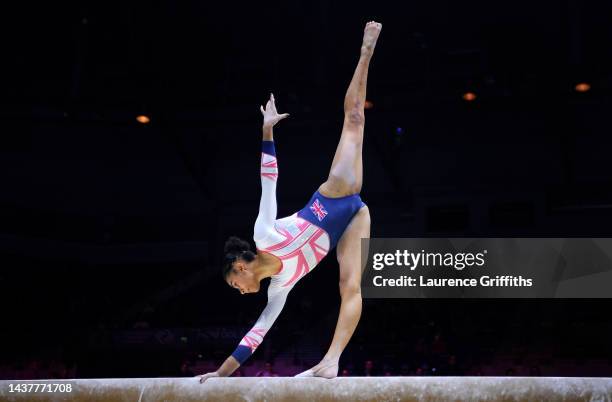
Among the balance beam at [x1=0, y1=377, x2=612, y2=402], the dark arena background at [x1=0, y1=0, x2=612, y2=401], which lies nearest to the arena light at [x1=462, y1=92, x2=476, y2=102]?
the dark arena background at [x1=0, y1=0, x2=612, y2=401]

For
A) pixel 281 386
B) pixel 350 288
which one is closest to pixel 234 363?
pixel 281 386

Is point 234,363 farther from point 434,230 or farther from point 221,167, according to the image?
point 221,167

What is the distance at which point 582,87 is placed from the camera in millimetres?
11516

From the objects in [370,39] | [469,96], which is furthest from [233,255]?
[469,96]

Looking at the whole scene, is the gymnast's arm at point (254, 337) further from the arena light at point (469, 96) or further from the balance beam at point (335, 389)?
the arena light at point (469, 96)

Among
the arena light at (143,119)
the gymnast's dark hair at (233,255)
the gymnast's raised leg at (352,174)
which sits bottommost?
the gymnast's dark hair at (233,255)

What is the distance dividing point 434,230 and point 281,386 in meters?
11.3

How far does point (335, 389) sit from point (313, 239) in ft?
3.71

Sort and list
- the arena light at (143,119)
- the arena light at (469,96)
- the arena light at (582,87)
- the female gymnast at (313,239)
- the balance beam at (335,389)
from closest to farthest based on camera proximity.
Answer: the balance beam at (335,389) → the female gymnast at (313,239) → the arena light at (582,87) → the arena light at (469,96) → the arena light at (143,119)

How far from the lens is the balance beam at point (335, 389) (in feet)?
12.8

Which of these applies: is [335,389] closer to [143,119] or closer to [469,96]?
[469,96]

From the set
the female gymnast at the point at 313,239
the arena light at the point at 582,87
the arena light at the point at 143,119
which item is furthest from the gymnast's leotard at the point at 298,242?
the arena light at the point at 143,119

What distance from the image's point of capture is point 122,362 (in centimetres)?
1455

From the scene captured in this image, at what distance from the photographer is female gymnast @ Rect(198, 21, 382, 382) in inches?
182
